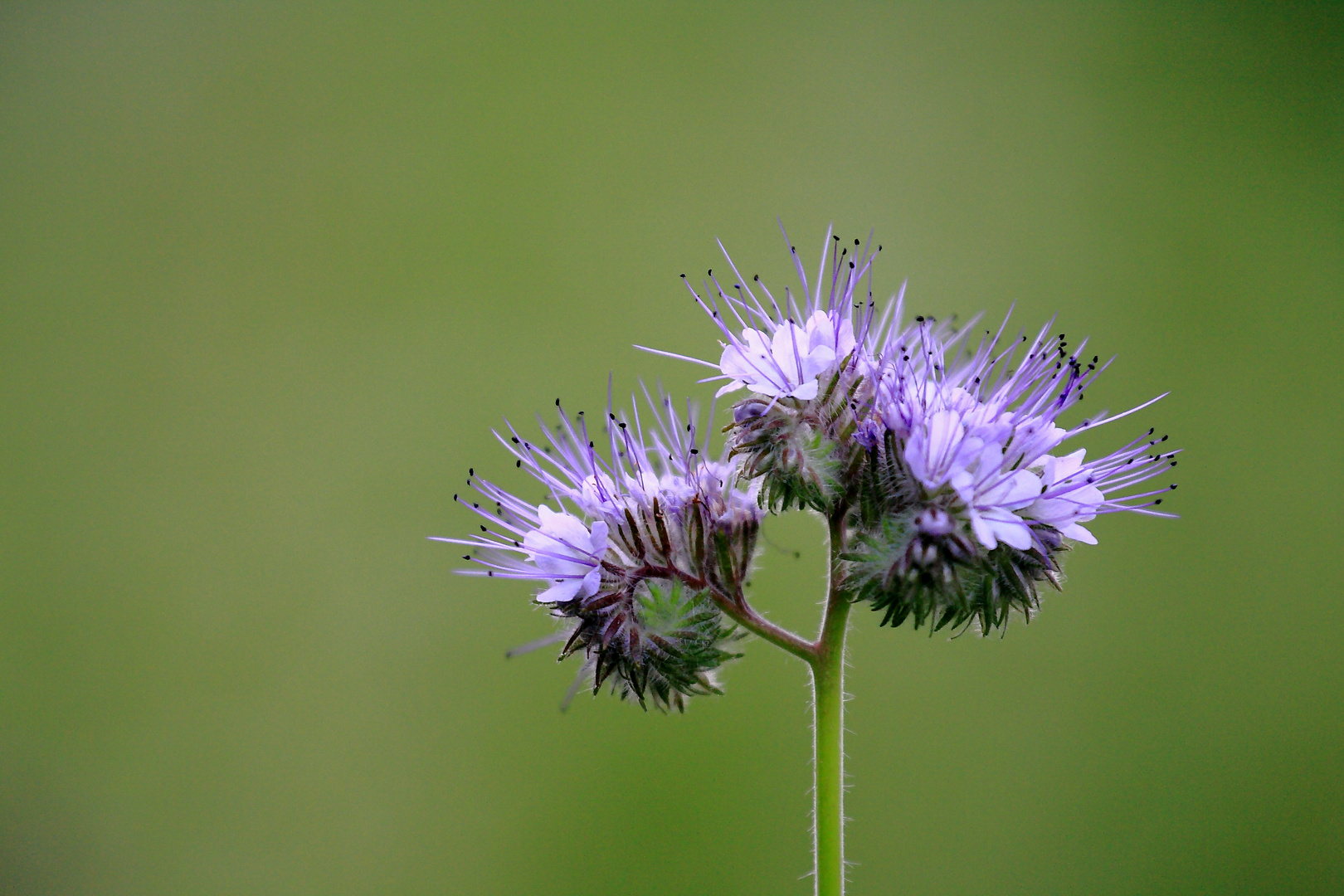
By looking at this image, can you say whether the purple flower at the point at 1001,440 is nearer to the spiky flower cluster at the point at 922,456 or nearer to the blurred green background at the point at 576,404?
the spiky flower cluster at the point at 922,456

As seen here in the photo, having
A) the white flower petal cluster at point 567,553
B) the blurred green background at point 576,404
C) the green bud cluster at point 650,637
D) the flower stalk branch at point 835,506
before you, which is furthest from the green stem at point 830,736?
the blurred green background at point 576,404

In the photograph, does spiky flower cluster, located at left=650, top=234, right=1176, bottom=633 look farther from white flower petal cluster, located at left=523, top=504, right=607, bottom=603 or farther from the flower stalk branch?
white flower petal cluster, located at left=523, top=504, right=607, bottom=603

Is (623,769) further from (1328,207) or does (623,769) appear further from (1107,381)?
(1328,207)

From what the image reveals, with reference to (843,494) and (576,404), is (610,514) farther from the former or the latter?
(576,404)

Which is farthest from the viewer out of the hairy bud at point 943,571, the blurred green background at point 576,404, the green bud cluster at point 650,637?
the blurred green background at point 576,404

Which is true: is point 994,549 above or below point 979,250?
below

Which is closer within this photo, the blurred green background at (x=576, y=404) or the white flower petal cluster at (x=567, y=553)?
the white flower petal cluster at (x=567, y=553)

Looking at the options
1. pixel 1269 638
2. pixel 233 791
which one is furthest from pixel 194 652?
pixel 1269 638

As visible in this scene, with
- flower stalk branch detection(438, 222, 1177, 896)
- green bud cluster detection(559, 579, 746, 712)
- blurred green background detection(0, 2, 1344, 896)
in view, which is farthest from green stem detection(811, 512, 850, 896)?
blurred green background detection(0, 2, 1344, 896)
